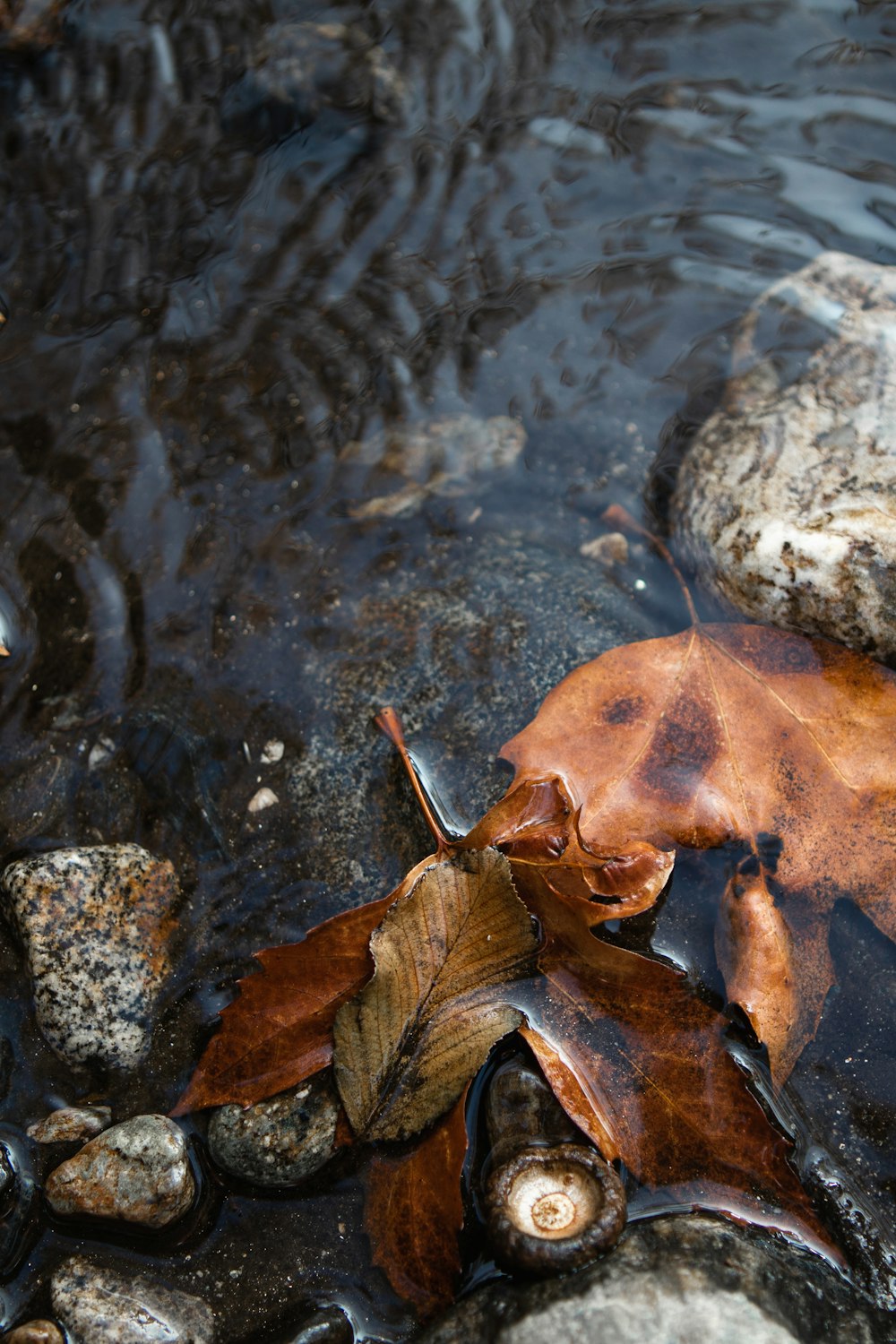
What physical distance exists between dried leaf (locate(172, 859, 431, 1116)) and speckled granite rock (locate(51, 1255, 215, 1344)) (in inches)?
15.9

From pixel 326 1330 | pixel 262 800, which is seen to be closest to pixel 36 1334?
pixel 326 1330

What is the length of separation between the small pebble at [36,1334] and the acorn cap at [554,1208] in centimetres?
101

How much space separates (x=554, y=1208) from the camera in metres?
2.14

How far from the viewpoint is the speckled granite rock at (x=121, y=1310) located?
7.24 feet

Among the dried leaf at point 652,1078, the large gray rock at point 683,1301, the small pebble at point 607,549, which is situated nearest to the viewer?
the large gray rock at point 683,1301

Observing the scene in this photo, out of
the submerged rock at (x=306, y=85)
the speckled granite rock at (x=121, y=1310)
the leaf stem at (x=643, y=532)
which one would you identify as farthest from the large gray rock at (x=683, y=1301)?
the submerged rock at (x=306, y=85)

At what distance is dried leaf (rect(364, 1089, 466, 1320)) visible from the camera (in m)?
2.21

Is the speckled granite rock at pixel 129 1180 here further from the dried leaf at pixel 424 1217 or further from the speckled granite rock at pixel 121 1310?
the dried leaf at pixel 424 1217

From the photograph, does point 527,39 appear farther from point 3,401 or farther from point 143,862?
point 143,862

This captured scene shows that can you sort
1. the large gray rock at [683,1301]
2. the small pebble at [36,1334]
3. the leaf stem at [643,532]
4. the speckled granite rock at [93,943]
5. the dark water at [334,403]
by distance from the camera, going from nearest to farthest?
the large gray rock at [683,1301] < the small pebble at [36,1334] < the speckled granite rock at [93,943] < the dark water at [334,403] < the leaf stem at [643,532]

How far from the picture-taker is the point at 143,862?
111 inches

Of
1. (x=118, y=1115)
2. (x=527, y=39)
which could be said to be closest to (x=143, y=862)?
(x=118, y=1115)

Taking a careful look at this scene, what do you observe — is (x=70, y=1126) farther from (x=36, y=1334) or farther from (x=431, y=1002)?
(x=431, y=1002)

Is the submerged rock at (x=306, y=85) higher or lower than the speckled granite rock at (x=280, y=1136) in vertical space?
higher
